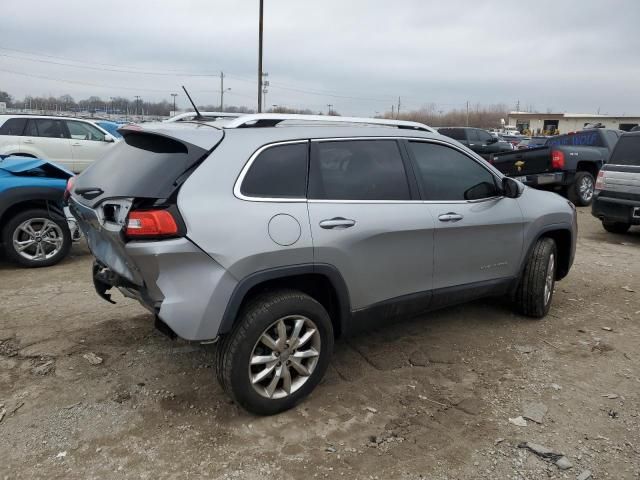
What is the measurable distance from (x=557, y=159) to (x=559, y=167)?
7.3 inches

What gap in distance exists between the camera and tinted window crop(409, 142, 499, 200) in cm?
382

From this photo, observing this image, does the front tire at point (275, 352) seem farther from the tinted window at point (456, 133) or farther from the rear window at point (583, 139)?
the tinted window at point (456, 133)

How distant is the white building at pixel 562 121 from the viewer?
66375 mm

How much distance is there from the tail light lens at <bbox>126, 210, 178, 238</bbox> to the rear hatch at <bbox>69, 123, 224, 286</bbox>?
0.15ft

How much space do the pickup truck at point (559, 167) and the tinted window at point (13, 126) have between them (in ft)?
34.9

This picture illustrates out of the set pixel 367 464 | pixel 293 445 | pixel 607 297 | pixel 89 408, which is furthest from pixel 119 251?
pixel 607 297

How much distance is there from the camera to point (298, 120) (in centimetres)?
347

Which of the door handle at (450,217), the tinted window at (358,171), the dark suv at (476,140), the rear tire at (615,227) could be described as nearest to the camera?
the tinted window at (358,171)

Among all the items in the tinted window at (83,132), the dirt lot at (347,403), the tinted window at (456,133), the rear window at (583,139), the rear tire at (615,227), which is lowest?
the dirt lot at (347,403)

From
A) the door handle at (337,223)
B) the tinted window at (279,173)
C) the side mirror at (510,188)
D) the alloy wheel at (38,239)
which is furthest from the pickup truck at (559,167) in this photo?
the tinted window at (279,173)

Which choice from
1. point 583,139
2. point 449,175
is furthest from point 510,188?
point 583,139

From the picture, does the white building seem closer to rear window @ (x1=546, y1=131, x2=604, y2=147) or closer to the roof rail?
rear window @ (x1=546, y1=131, x2=604, y2=147)

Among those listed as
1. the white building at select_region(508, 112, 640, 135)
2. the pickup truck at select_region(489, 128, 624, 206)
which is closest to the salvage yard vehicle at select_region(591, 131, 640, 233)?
the pickup truck at select_region(489, 128, 624, 206)

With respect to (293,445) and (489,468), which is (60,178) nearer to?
(293,445)
